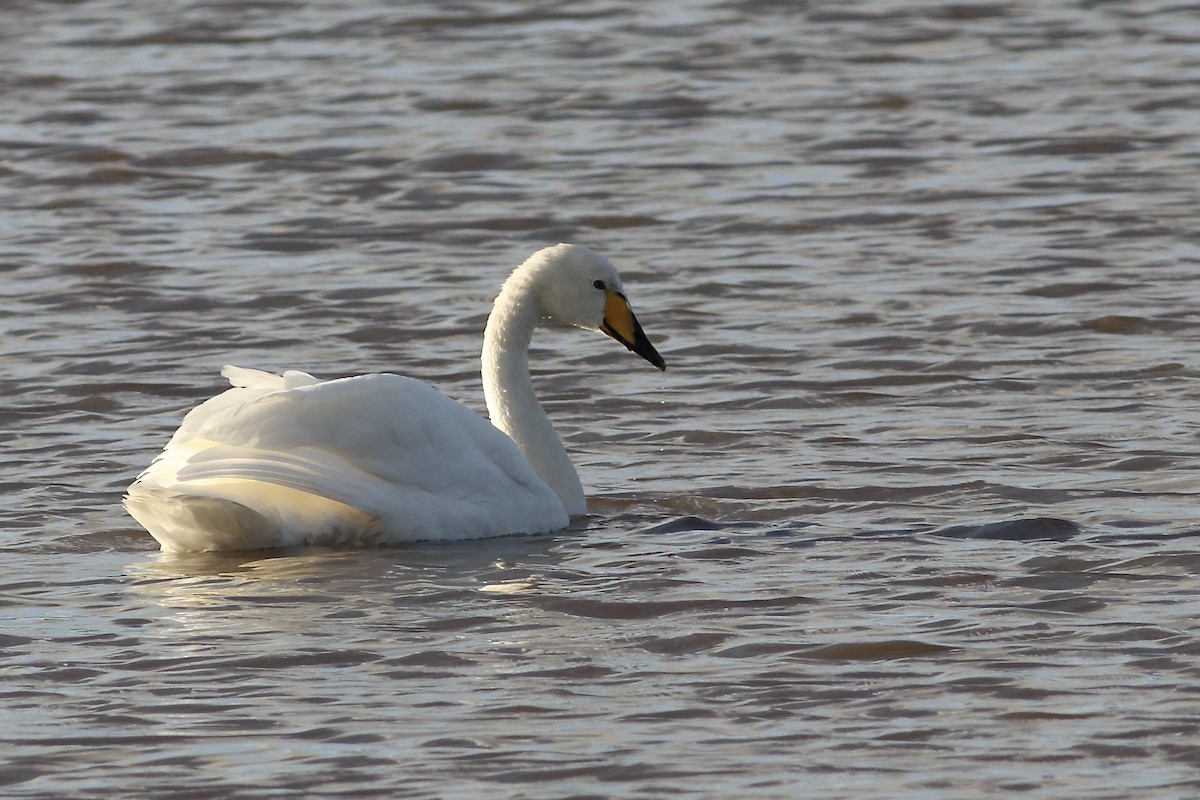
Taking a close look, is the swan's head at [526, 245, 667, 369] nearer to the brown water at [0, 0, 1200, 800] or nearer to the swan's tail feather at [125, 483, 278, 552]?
the brown water at [0, 0, 1200, 800]

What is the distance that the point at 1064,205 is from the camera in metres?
13.7

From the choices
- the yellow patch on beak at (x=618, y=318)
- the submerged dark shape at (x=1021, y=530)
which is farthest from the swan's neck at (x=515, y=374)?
the submerged dark shape at (x=1021, y=530)

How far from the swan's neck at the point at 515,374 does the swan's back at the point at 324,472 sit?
1.69 feet

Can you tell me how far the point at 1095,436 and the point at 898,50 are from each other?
31.4 feet

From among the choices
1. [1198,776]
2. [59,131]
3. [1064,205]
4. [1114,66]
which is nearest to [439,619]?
[1198,776]

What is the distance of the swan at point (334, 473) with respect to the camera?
7.71 metres

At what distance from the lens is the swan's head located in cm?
886

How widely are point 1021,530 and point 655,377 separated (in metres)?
3.07

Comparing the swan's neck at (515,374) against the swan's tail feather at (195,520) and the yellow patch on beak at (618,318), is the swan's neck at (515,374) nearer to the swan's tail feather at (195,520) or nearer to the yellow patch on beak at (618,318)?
the yellow patch on beak at (618,318)

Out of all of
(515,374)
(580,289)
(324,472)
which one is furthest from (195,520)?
(580,289)

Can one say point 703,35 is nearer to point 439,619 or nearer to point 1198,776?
point 439,619

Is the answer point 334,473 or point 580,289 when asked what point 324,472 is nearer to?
point 334,473

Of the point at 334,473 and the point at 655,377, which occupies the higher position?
the point at 334,473

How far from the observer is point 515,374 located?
8820 millimetres
